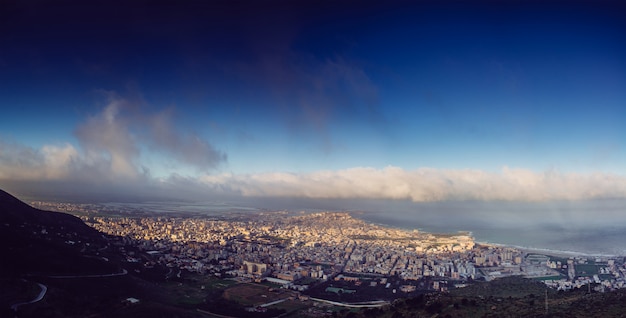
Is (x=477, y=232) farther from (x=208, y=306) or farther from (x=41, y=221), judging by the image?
(x=41, y=221)

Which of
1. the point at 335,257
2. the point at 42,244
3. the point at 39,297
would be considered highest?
the point at 42,244

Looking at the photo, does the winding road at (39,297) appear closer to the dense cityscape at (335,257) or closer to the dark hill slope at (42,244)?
the dark hill slope at (42,244)

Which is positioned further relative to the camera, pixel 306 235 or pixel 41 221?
pixel 306 235

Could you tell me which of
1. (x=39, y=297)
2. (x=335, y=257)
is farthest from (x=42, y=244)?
(x=335, y=257)

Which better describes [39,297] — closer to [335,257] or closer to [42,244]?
[42,244]

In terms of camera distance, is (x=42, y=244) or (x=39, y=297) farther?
(x=42, y=244)

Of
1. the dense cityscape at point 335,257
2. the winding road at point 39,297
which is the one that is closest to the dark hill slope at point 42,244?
the winding road at point 39,297

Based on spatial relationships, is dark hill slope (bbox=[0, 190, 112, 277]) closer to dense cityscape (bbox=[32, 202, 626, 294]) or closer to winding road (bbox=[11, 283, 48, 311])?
winding road (bbox=[11, 283, 48, 311])

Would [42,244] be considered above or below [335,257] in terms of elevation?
above

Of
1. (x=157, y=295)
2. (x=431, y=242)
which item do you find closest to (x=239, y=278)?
(x=157, y=295)
